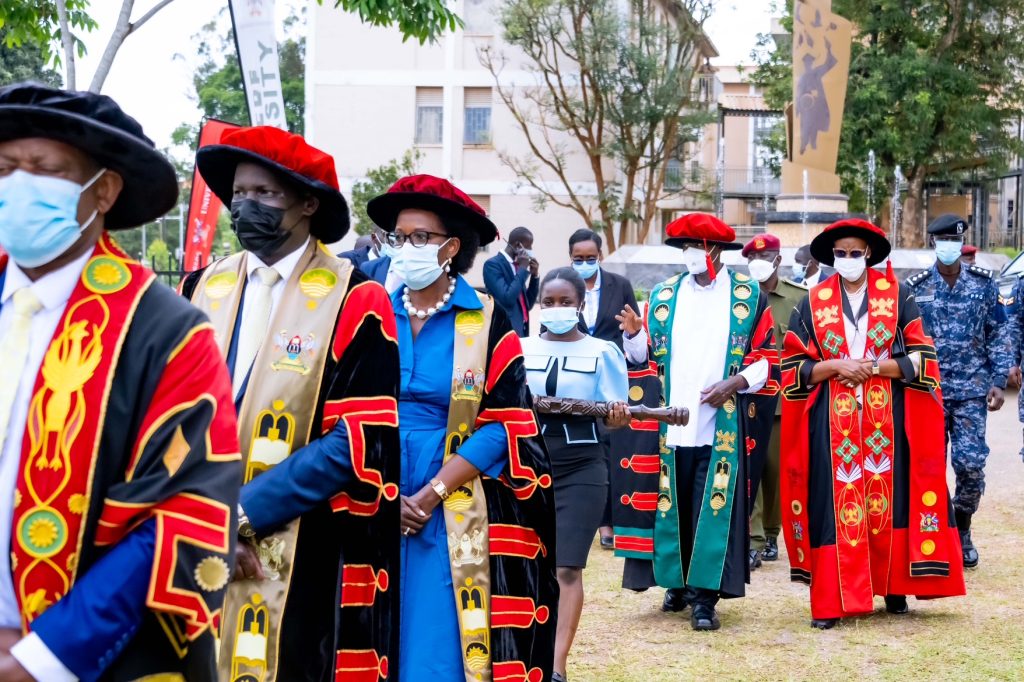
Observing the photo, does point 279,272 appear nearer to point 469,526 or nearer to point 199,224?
point 469,526

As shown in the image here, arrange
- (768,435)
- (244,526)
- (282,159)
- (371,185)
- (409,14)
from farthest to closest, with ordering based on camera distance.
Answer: (371,185)
(768,435)
(409,14)
(282,159)
(244,526)

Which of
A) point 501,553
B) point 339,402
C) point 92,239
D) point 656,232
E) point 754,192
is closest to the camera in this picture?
point 92,239

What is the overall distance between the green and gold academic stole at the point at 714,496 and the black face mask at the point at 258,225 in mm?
4437

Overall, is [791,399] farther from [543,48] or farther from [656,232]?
[656,232]

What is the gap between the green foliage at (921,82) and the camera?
37.3 metres

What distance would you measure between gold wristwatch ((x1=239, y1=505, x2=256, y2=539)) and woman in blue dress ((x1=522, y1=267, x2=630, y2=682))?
2.69 meters

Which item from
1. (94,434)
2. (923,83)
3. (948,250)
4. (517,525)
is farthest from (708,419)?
(923,83)

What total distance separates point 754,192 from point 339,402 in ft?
183

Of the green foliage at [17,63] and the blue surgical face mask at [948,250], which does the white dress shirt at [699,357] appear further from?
the green foliage at [17,63]

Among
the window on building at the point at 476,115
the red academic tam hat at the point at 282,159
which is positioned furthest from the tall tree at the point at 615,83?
the red academic tam hat at the point at 282,159

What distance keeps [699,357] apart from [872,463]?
1177 mm

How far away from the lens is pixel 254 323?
426 centimetres

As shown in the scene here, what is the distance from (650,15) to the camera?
34469 mm

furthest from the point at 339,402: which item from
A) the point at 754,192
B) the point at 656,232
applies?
the point at 754,192
